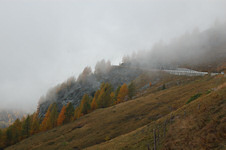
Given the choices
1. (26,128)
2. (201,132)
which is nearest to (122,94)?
(26,128)

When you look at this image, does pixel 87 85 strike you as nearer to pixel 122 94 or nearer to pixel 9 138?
pixel 122 94

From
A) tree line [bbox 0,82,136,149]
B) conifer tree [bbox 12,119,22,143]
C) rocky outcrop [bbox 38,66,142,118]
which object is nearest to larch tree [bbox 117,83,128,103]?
tree line [bbox 0,82,136,149]

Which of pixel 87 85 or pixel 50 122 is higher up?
pixel 87 85

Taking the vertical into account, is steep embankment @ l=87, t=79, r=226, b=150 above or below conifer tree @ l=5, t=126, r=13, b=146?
above

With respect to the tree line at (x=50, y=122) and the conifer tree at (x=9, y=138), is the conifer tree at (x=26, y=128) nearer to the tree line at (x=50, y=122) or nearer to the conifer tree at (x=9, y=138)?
the tree line at (x=50, y=122)

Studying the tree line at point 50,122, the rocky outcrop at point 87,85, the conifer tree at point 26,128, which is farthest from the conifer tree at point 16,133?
the rocky outcrop at point 87,85

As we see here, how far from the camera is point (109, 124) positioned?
49.3m

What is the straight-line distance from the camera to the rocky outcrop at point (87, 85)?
568 ft

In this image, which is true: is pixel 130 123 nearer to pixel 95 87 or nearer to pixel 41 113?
pixel 95 87

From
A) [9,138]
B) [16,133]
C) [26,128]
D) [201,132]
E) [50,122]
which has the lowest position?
[9,138]

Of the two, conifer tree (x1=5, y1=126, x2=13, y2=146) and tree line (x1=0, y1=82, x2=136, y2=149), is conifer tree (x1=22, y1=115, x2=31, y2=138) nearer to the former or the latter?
tree line (x1=0, y1=82, x2=136, y2=149)

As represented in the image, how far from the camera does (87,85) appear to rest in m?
183

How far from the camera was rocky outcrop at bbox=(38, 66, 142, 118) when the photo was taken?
17325 cm

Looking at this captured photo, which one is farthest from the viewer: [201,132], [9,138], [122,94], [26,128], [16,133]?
[122,94]
